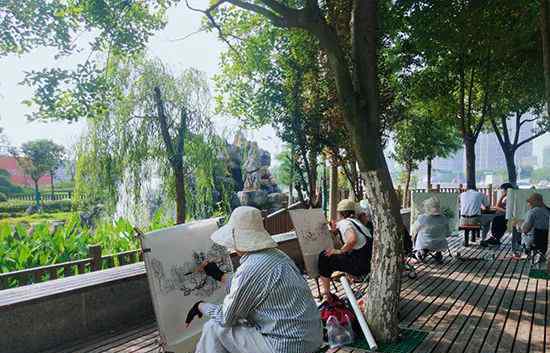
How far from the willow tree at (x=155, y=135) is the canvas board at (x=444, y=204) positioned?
188 inches

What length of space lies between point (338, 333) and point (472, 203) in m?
Answer: 6.03

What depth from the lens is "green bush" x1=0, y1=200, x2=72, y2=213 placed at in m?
40.9

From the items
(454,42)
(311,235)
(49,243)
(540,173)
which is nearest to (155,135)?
(49,243)

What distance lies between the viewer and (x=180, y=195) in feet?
34.4

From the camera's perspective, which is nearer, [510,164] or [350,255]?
[350,255]

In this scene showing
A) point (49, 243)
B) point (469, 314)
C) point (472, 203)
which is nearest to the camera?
point (469, 314)

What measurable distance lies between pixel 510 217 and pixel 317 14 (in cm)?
674

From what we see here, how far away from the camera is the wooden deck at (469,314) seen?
13.1 ft

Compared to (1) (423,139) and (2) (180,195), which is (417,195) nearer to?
(2) (180,195)

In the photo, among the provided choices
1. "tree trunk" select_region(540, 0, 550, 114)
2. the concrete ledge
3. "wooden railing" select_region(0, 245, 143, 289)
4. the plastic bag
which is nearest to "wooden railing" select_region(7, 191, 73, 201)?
"wooden railing" select_region(0, 245, 143, 289)

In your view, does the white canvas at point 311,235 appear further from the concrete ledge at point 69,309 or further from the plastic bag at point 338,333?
the concrete ledge at point 69,309

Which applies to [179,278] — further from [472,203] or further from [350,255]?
[472,203]

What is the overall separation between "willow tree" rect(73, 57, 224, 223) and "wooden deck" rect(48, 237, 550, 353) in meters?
5.67

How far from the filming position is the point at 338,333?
405 centimetres
